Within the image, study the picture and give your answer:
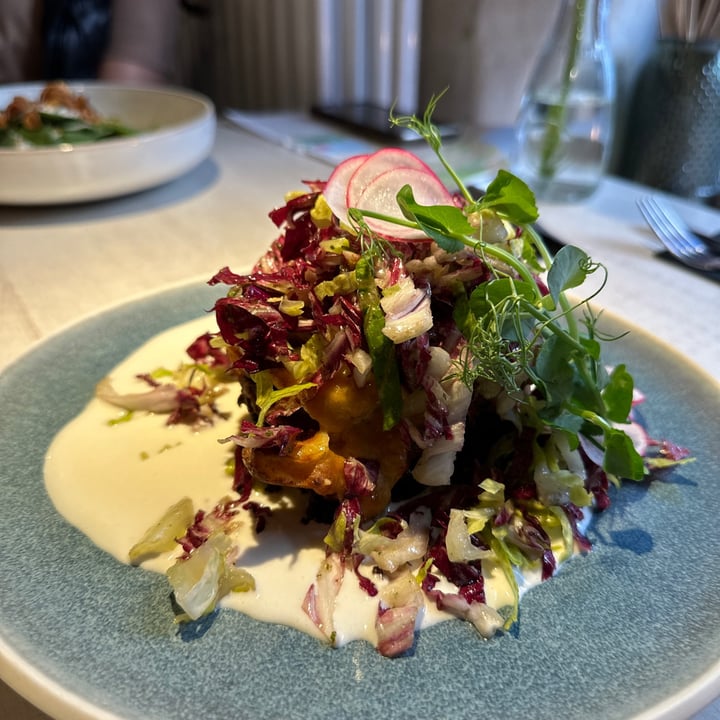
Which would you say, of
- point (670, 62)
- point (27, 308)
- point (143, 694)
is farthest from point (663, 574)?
point (670, 62)

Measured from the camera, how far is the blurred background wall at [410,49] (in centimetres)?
373

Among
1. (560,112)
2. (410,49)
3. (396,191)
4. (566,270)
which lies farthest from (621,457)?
(410,49)

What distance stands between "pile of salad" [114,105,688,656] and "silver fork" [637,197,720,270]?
1247 millimetres

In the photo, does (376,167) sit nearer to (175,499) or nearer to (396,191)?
(396,191)

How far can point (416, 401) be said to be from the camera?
111 centimetres

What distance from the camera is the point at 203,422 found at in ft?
4.55

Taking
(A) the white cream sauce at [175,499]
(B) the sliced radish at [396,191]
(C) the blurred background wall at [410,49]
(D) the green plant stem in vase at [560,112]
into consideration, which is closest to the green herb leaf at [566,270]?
(B) the sliced radish at [396,191]

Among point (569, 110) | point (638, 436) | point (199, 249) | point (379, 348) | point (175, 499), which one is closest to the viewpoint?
point (379, 348)

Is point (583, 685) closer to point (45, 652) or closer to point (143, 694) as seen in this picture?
point (143, 694)

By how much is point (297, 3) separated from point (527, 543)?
4.32 meters

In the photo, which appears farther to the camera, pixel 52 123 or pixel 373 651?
pixel 52 123

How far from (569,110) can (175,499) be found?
227cm

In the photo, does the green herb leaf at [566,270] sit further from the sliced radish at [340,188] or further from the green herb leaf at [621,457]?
the sliced radish at [340,188]

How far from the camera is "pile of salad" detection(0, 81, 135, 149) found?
2682mm
